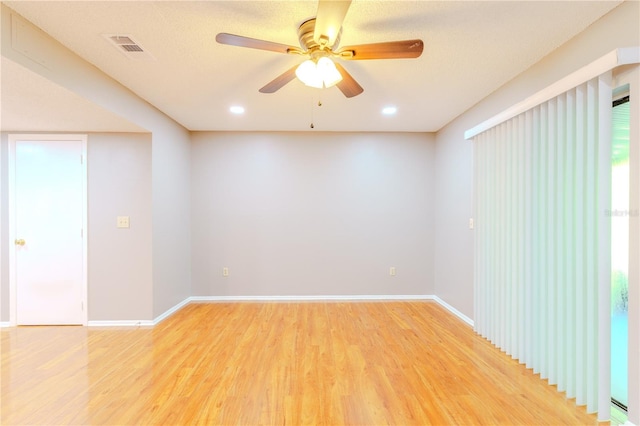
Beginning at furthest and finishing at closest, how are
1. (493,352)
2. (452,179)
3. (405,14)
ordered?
(452,179) → (493,352) → (405,14)

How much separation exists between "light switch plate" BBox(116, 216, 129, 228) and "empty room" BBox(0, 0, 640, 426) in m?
0.11

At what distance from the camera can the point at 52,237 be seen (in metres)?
3.46

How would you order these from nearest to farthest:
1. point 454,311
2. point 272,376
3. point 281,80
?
1. point 281,80
2. point 272,376
3. point 454,311

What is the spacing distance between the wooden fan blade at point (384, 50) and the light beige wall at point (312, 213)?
271 centimetres

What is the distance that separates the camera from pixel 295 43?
7.09 ft

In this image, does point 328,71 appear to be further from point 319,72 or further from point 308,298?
point 308,298

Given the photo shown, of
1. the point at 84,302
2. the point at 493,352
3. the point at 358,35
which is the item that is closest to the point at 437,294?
the point at 493,352

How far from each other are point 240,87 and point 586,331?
333 centimetres

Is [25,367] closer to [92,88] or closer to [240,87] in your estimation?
[92,88]

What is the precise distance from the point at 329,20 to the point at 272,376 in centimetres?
244

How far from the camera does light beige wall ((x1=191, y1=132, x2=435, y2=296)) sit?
4.48m

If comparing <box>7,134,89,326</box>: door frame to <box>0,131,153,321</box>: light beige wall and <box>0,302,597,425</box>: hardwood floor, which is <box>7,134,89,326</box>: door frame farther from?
<box>0,302,597,425</box>: hardwood floor

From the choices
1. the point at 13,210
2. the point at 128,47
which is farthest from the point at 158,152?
the point at 13,210

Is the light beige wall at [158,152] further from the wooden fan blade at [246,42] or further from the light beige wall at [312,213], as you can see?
the wooden fan blade at [246,42]
